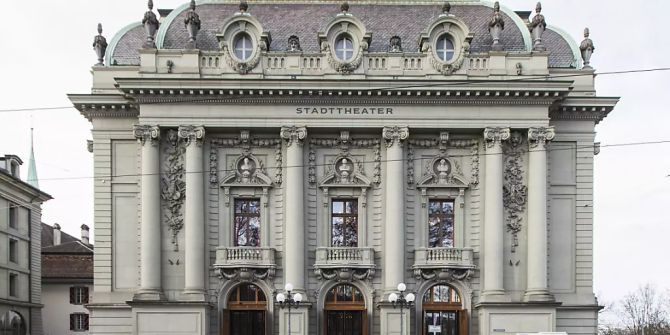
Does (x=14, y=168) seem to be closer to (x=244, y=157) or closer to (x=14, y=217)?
(x=14, y=217)

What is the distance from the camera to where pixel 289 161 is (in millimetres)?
37125

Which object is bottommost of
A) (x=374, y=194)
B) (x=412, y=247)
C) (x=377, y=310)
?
(x=377, y=310)

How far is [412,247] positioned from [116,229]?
545 inches

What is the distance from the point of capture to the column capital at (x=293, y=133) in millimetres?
36938

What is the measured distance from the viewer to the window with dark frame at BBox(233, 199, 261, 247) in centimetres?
3797

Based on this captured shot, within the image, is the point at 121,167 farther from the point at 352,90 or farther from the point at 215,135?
the point at 352,90

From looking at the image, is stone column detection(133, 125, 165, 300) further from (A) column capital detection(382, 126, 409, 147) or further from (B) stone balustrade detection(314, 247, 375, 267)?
(A) column capital detection(382, 126, 409, 147)

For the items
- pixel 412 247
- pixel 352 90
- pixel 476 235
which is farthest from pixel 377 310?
pixel 352 90

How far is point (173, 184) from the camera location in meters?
37.4

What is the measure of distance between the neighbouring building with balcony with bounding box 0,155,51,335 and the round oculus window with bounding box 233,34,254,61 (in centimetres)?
2587

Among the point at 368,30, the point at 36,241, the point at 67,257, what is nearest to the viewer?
the point at 368,30

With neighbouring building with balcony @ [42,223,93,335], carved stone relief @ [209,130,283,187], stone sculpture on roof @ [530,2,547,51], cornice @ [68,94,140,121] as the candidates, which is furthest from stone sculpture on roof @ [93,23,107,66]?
neighbouring building with balcony @ [42,223,93,335]

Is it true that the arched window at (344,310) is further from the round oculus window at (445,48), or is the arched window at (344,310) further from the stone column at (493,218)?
the round oculus window at (445,48)

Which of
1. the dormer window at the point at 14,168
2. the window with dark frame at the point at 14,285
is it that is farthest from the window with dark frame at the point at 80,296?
the dormer window at the point at 14,168
